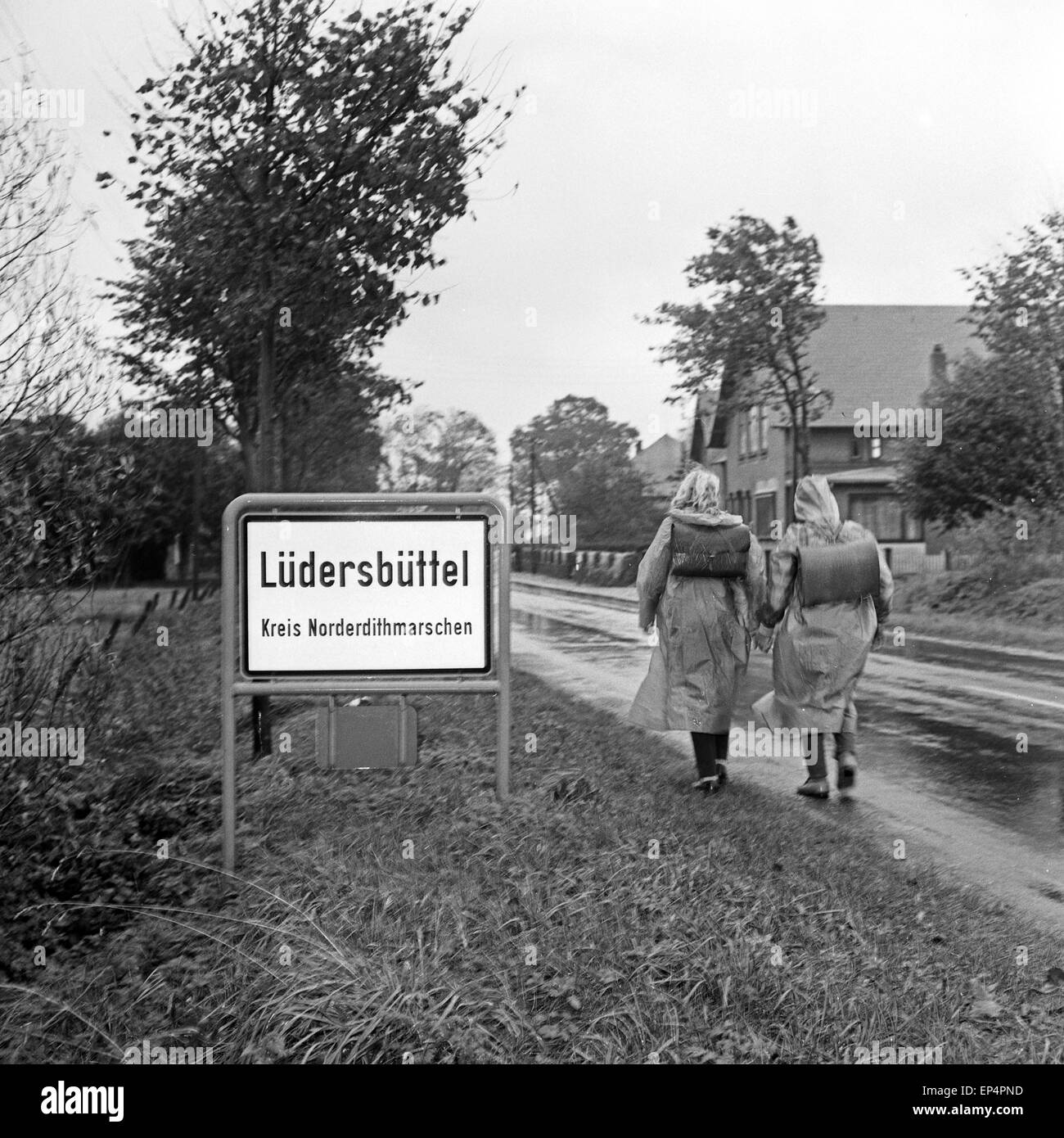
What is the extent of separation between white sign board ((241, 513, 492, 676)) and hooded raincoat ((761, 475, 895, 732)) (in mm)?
2816

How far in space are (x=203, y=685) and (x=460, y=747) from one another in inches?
165

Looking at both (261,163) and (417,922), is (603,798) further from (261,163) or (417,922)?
(261,163)

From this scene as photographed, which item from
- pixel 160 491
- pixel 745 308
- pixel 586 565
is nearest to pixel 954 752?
pixel 160 491

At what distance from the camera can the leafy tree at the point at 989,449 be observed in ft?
80.8

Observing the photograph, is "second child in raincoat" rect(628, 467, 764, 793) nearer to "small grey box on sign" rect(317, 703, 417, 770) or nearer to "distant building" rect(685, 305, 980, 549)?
"small grey box on sign" rect(317, 703, 417, 770)

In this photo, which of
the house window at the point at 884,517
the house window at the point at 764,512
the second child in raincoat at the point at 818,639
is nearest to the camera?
the second child in raincoat at the point at 818,639

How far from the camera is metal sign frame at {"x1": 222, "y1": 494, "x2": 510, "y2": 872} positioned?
5.57 m

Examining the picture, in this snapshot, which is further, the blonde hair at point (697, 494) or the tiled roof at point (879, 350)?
the tiled roof at point (879, 350)

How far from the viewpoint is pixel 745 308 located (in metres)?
25.5

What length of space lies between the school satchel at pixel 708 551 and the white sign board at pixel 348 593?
2.44 meters

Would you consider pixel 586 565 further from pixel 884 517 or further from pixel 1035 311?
pixel 1035 311

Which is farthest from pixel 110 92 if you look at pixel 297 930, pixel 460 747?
pixel 297 930

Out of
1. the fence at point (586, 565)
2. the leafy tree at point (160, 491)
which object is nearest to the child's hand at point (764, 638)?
the leafy tree at point (160, 491)

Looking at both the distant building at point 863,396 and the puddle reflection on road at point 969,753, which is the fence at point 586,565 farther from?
the puddle reflection on road at point 969,753
